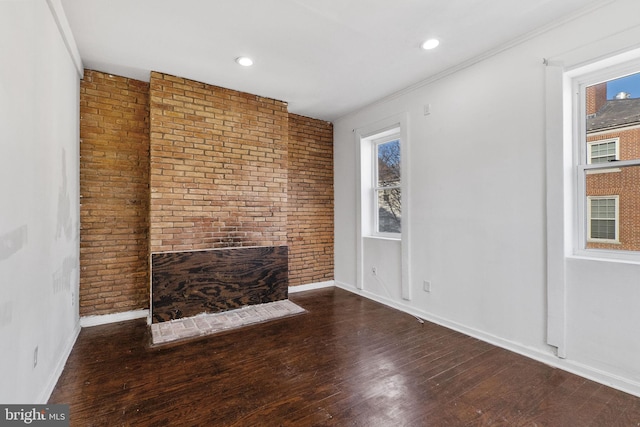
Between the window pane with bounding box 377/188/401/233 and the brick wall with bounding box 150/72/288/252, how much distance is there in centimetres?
153

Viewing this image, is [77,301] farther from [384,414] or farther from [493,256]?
[493,256]

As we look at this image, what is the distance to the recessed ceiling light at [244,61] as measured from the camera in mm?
3020

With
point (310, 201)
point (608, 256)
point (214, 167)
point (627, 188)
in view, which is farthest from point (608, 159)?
point (214, 167)

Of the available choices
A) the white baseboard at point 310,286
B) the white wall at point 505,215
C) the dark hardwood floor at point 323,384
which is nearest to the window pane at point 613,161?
the white wall at point 505,215

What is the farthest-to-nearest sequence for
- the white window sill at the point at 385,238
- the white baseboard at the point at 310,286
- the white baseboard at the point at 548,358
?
1. the white baseboard at the point at 310,286
2. the white window sill at the point at 385,238
3. the white baseboard at the point at 548,358

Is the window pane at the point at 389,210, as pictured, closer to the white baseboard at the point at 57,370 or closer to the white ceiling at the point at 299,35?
the white ceiling at the point at 299,35

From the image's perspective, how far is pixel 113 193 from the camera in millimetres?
3389

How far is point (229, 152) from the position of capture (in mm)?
3816

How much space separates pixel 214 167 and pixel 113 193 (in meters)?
1.19

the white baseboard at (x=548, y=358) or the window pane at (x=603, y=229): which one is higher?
the window pane at (x=603, y=229)

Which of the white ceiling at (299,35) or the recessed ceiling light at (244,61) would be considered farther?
the recessed ceiling light at (244,61)

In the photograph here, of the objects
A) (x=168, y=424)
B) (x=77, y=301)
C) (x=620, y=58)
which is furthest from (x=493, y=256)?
(x=77, y=301)

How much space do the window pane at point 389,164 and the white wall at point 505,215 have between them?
53cm

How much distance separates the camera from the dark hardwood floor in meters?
1.81
